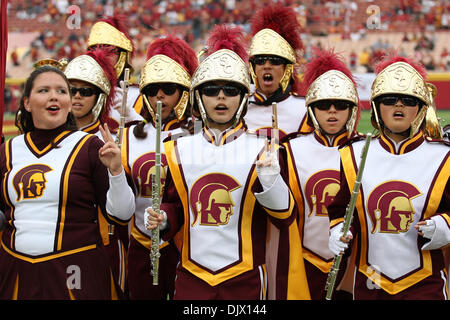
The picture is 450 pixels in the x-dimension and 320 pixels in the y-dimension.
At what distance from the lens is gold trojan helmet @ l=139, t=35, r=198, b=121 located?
4.86 metres

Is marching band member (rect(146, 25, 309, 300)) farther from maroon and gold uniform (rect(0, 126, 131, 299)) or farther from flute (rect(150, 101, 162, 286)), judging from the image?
maroon and gold uniform (rect(0, 126, 131, 299))

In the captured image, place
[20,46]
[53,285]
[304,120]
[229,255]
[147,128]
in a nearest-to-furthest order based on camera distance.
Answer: [53,285] → [229,255] → [147,128] → [304,120] → [20,46]

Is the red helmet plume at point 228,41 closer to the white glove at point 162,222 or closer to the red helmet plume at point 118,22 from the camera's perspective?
the white glove at point 162,222

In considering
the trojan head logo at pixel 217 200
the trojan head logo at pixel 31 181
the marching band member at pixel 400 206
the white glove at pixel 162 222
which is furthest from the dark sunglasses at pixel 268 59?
the trojan head logo at pixel 31 181

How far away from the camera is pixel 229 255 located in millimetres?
3693

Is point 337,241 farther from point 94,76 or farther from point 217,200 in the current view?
point 94,76

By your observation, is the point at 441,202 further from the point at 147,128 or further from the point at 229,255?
the point at 147,128

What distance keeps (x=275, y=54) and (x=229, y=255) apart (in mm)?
2155

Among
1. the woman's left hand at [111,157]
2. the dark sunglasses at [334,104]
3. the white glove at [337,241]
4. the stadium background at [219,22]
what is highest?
the stadium background at [219,22]

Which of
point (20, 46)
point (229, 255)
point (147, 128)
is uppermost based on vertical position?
point (20, 46)

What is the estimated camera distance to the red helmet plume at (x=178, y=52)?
16.8 ft

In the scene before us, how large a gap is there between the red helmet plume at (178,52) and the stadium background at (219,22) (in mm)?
14195

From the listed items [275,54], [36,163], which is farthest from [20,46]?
[36,163]

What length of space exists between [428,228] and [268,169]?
81 cm
